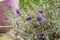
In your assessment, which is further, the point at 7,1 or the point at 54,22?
the point at 7,1

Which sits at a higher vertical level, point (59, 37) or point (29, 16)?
point (29, 16)

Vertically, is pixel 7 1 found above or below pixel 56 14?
above

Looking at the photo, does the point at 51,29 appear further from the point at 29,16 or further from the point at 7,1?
the point at 7,1

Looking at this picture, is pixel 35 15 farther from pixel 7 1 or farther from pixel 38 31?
pixel 7 1

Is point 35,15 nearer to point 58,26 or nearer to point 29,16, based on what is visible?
point 29,16

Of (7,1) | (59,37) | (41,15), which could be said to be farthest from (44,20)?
(7,1)

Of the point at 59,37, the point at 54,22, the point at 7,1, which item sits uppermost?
the point at 7,1

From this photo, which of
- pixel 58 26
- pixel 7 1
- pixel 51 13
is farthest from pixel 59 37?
pixel 7 1

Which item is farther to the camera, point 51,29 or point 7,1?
point 7,1
